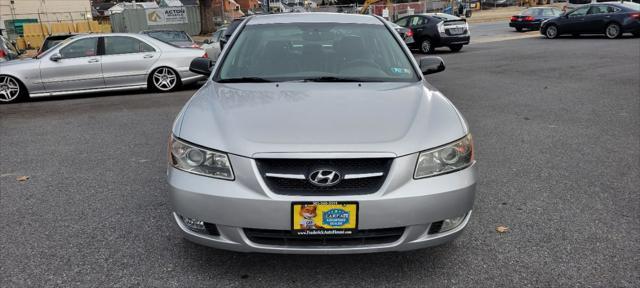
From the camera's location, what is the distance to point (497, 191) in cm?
443

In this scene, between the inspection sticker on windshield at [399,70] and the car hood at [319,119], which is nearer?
the car hood at [319,119]

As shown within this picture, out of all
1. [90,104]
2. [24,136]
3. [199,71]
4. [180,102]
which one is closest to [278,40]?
[199,71]

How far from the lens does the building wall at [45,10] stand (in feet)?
141

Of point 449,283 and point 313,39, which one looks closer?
point 449,283

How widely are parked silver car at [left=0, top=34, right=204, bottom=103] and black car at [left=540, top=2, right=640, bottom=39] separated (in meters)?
17.6

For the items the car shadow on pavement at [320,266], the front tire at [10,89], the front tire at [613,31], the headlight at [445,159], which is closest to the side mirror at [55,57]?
the front tire at [10,89]

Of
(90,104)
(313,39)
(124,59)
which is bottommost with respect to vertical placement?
(90,104)

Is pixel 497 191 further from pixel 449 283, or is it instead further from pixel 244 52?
pixel 244 52

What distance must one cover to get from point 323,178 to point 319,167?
60 mm

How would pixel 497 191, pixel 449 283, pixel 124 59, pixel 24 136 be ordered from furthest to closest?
1. pixel 124 59
2. pixel 24 136
3. pixel 497 191
4. pixel 449 283

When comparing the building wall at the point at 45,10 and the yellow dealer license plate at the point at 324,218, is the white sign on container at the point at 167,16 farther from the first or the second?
the yellow dealer license plate at the point at 324,218

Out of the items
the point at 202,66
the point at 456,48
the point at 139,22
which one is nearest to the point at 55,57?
the point at 202,66

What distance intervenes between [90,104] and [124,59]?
1349 millimetres

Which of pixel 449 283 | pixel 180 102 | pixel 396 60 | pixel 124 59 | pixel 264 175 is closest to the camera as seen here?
pixel 264 175
